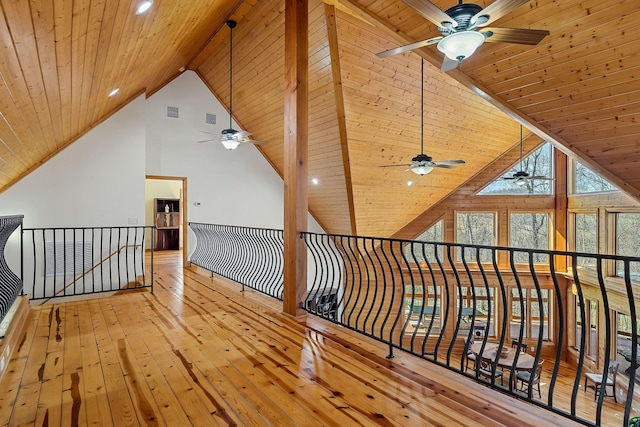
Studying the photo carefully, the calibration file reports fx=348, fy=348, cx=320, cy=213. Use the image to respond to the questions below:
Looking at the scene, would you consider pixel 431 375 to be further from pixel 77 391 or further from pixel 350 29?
pixel 350 29

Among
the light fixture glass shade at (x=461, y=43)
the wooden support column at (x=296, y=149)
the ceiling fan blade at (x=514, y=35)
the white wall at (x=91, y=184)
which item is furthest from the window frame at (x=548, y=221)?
the white wall at (x=91, y=184)

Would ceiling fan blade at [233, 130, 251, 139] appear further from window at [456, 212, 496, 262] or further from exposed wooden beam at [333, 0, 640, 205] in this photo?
window at [456, 212, 496, 262]

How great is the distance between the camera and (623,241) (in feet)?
28.5

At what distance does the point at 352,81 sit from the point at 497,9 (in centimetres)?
366

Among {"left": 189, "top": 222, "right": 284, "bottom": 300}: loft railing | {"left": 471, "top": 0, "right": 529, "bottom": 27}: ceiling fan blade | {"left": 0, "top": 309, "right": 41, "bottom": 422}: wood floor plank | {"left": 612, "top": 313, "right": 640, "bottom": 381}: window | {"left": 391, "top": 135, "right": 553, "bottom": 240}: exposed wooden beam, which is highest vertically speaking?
{"left": 471, "top": 0, "right": 529, "bottom": 27}: ceiling fan blade

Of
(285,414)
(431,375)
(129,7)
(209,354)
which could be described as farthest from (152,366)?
(129,7)

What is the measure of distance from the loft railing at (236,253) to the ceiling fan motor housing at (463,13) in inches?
143

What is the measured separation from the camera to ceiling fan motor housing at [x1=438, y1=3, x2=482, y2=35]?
2494 millimetres

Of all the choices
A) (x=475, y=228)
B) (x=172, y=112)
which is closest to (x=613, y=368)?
(x=475, y=228)

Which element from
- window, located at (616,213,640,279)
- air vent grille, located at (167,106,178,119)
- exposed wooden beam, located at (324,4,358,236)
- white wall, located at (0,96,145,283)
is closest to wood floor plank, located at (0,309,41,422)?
white wall, located at (0,96,145,283)

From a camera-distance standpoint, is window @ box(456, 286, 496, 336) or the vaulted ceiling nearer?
the vaulted ceiling

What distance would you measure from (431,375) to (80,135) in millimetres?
7077

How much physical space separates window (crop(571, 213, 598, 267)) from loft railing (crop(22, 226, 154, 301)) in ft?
36.9

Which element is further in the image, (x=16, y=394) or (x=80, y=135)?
(x=80, y=135)
